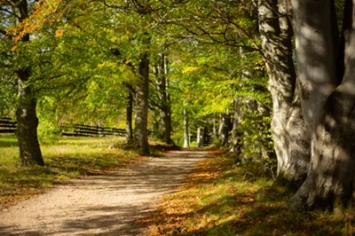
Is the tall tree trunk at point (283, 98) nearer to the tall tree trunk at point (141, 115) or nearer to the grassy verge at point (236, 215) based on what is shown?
the grassy verge at point (236, 215)

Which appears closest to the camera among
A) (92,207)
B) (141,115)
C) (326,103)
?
(326,103)

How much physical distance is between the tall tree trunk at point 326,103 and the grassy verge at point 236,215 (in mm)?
360

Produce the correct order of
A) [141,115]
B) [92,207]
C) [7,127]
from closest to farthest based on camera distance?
[92,207] < [141,115] < [7,127]

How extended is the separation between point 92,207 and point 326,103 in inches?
220

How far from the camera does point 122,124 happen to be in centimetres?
4225

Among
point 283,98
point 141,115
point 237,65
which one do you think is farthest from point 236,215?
point 141,115

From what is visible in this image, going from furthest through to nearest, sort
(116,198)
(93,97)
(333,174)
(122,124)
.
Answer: (122,124) → (93,97) → (116,198) → (333,174)

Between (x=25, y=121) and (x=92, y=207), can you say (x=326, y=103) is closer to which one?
(x=92, y=207)

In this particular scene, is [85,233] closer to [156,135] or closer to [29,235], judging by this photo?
[29,235]

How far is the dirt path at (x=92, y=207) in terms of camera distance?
20.2 feet

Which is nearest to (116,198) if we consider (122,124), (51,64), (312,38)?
(51,64)

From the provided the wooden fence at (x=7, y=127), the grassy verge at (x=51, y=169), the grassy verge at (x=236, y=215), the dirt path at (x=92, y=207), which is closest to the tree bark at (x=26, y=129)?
the grassy verge at (x=51, y=169)

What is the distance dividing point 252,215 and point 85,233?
2.89 metres

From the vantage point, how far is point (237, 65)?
28.7ft
